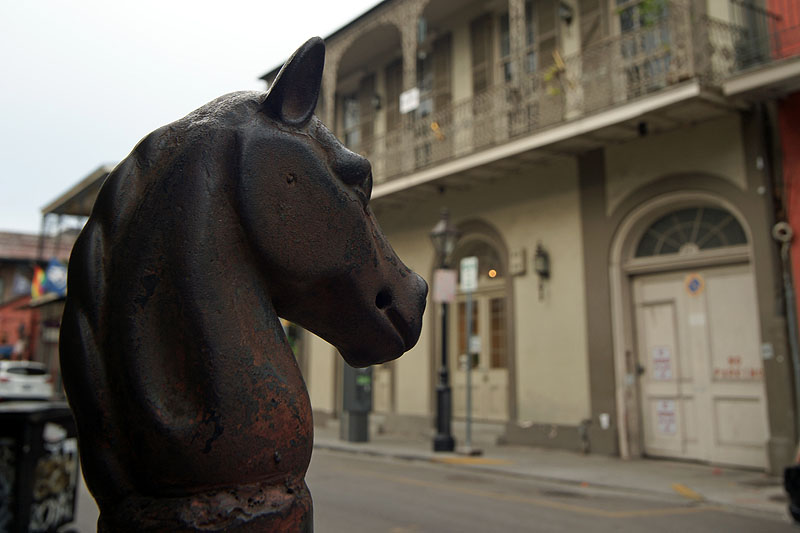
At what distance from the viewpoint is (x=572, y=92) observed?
1114cm

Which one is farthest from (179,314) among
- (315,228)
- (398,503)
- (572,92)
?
(572,92)

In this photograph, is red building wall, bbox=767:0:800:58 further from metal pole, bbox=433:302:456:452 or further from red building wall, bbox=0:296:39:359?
red building wall, bbox=0:296:39:359

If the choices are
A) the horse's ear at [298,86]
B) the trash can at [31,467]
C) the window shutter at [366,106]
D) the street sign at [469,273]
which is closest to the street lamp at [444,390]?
the street sign at [469,273]

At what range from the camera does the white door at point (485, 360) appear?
12703 mm

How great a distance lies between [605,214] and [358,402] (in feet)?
19.2

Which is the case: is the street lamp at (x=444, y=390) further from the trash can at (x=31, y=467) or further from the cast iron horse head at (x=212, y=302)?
the cast iron horse head at (x=212, y=302)

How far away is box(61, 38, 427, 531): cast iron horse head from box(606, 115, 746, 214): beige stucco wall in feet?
31.0

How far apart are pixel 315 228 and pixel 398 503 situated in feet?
20.6

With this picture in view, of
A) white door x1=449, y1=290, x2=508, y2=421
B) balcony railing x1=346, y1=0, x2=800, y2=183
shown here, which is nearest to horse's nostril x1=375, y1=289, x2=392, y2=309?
balcony railing x1=346, y1=0, x2=800, y2=183

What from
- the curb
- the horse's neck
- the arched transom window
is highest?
the arched transom window

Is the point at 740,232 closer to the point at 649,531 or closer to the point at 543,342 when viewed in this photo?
the point at 543,342

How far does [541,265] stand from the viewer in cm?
1170

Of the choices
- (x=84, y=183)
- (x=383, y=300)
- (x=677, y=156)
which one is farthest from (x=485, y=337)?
(x=383, y=300)

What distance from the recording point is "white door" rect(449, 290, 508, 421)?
500 inches
